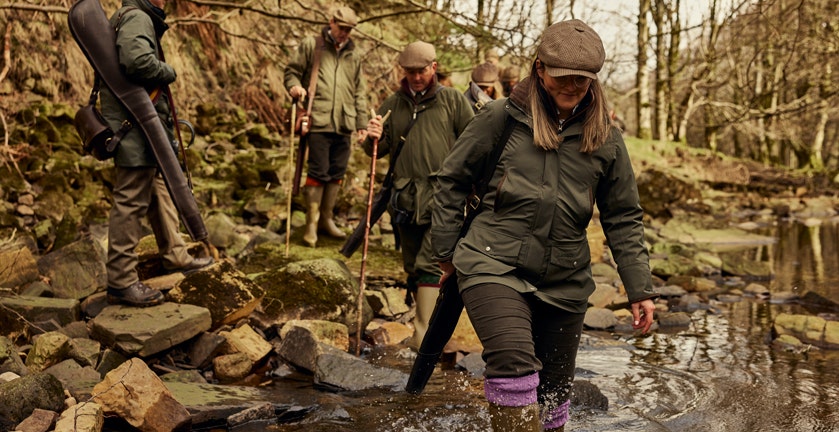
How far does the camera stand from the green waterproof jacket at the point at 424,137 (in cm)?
620

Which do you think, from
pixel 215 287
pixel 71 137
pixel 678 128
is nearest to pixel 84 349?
pixel 215 287

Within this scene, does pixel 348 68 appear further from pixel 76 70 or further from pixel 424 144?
pixel 76 70

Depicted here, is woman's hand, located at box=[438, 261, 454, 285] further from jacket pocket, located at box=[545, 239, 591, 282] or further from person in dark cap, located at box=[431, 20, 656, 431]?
jacket pocket, located at box=[545, 239, 591, 282]

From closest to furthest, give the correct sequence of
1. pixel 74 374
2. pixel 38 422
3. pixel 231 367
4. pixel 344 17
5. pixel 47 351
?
pixel 38 422, pixel 74 374, pixel 47 351, pixel 231 367, pixel 344 17

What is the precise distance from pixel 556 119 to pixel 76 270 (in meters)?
4.84

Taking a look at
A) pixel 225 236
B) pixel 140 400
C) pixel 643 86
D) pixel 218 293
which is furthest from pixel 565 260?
pixel 643 86

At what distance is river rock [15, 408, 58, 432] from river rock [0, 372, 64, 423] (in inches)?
2.5

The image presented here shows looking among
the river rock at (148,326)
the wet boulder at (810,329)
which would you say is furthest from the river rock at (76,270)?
the wet boulder at (810,329)

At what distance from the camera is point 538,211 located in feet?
11.5

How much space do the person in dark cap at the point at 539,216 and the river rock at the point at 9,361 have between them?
2664 millimetres

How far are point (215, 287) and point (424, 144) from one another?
75.9 inches

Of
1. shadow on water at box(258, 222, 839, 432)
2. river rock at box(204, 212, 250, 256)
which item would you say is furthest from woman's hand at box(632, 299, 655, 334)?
river rock at box(204, 212, 250, 256)

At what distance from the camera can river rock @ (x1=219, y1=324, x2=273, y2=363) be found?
604 cm

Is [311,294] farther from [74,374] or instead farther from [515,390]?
[515,390]
